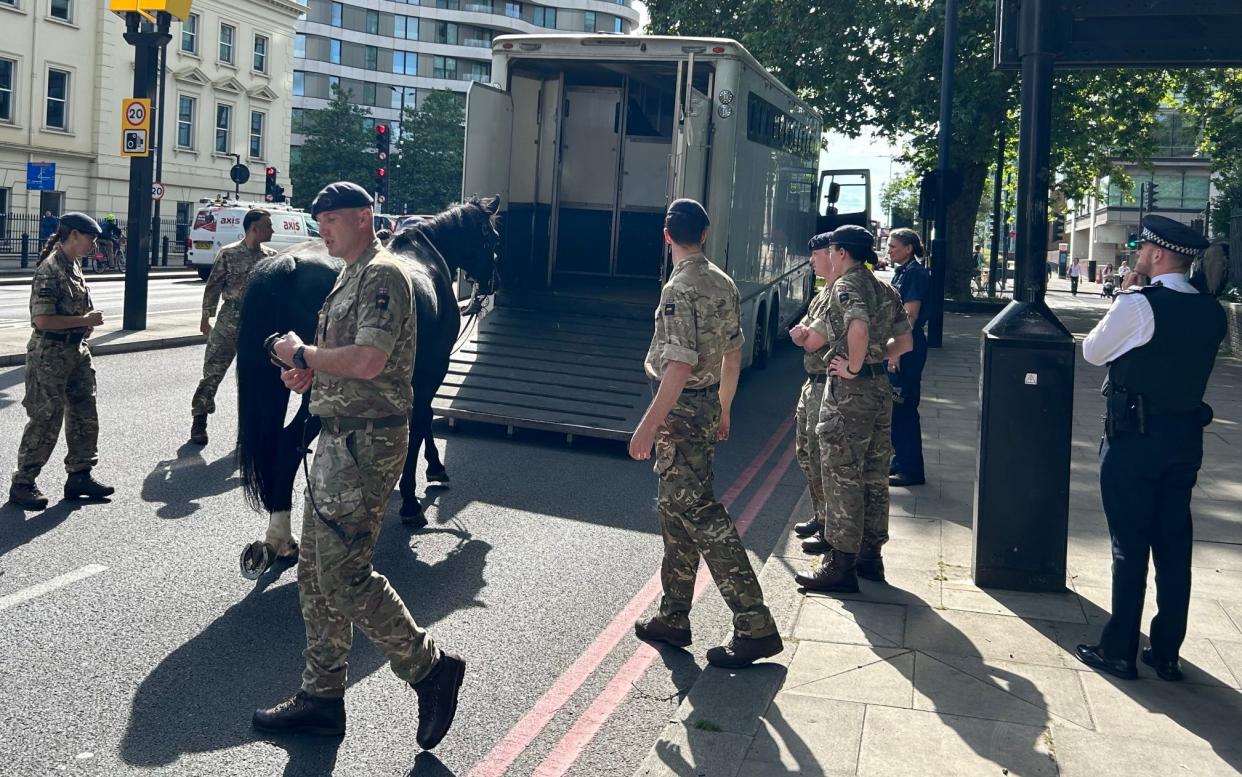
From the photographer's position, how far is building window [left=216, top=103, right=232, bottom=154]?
47.6m

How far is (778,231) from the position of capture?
16.0m

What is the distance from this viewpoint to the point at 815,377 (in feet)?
22.7

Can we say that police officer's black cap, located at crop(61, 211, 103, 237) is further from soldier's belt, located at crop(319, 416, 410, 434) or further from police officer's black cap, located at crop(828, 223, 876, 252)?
police officer's black cap, located at crop(828, 223, 876, 252)

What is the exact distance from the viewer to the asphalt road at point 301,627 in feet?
14.1

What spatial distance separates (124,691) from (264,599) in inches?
52.1

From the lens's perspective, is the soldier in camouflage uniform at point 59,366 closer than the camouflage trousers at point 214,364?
Yes

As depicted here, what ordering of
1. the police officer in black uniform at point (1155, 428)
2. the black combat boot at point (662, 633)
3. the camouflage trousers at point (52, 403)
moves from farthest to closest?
the camouflage trousers at point (52, 403) → the black combat boot at point (662, 633) → the police officer in black uniform at point (1155, 428)

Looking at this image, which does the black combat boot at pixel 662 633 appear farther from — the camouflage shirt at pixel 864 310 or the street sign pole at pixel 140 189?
the street sign pole at pixel 140 189

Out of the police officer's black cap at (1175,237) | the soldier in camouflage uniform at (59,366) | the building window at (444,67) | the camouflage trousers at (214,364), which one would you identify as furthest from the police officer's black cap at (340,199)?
the building window at (444,67)

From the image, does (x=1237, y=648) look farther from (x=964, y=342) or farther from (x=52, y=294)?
(x=964, y=342)

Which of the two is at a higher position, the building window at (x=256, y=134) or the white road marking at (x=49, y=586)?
the building window at (x=256, y=134)

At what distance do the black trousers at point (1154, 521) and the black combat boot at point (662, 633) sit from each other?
1.74 m

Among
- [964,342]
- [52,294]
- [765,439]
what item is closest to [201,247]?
[964,342]

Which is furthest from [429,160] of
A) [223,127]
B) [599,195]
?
[599,195]
